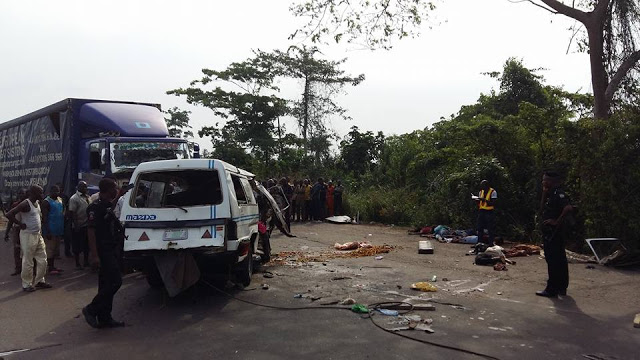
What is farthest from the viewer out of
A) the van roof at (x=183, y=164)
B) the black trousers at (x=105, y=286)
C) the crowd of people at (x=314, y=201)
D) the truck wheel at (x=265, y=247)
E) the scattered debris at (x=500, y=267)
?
the crowd of people at (x=314, y=201)

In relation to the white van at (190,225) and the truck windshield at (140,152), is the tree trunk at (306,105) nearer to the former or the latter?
the truck windshield at (140,152)

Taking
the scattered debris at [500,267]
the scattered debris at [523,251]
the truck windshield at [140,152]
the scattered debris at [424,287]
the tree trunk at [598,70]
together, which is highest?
the tree trunk at [598,70]

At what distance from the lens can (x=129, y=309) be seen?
7.43m

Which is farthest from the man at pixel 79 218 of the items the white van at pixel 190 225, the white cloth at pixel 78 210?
the white van at pixel 190 225

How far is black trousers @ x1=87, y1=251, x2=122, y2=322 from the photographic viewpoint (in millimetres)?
6332

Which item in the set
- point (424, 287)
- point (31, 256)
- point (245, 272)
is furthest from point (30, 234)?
point (424, 287)

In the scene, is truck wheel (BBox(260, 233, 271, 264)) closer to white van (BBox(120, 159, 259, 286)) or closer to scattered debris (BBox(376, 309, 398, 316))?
white van (BBox(120, 159, 259, 286))

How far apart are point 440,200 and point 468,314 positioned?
400 inches

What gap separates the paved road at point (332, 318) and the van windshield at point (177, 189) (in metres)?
1.51

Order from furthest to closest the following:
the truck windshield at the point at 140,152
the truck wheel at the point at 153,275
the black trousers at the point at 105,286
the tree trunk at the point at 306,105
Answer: the tree trunk at the point at 306,105 < the truck windshield at the point at 140,152 < the truck wheel at the point at 153,275 < the black trousers at the point at 105,286

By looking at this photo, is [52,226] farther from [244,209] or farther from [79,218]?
[244,209]

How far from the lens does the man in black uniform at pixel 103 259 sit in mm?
6340

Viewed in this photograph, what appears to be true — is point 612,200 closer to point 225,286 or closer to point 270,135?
point 225,286

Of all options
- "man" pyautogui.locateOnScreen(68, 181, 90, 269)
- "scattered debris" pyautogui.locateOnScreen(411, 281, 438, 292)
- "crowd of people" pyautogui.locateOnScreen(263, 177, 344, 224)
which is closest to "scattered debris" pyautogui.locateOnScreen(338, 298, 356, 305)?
"scattered debris" pyautogui.locateOnScreen(411, 281, 438, 292)
